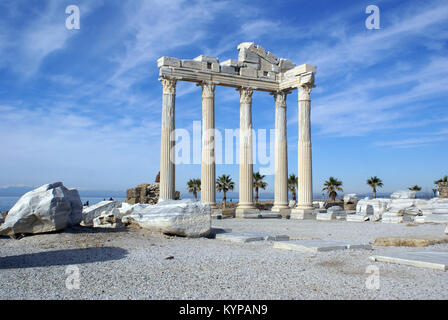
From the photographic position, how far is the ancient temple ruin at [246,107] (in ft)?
81.2

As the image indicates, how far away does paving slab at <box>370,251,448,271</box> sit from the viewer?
812 centimetres

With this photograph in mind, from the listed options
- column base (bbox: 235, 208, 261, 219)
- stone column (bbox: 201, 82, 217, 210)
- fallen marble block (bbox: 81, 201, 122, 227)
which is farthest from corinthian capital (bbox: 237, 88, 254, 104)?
fallen marble block (bbox: 81, 201, 122, 227)

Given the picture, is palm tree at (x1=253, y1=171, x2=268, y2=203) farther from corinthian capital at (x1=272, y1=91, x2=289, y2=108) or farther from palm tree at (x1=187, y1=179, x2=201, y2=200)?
corinthian capital at (x1=272, y1=91, x2=289, y2=108)

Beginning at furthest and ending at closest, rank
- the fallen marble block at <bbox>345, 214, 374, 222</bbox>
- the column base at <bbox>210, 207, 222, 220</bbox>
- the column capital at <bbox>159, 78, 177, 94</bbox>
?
the column base at <bbox>210, 207, 222, 220</bbox>
the column capital at <bbox>159, 78, 177, 94</bbox>
the fallen marble block at <bbox>345, 214, 374, 222</bbox>

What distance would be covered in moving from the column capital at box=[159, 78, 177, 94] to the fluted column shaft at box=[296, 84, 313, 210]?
820 cm

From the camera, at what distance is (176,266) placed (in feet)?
28.1

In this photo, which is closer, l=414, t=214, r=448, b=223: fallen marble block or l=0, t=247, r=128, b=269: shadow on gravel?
l=0, t=247, r=128, b=269: shadow on gravel

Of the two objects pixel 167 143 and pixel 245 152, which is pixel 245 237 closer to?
pixel 167 143

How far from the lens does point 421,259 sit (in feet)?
28.3

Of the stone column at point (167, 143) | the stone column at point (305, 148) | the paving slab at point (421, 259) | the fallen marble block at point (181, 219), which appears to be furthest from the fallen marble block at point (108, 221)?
the stone column at point (305, 148)

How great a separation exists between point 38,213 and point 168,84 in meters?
14.1

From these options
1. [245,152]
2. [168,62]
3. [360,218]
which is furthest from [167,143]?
[360,218]

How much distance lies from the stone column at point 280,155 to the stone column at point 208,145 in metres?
4.96
